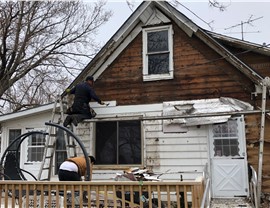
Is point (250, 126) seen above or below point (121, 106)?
below

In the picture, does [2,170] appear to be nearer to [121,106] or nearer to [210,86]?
[121,106]

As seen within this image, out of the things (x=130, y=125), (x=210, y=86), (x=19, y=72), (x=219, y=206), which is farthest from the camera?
(x=19, y=72)

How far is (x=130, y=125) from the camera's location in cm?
936

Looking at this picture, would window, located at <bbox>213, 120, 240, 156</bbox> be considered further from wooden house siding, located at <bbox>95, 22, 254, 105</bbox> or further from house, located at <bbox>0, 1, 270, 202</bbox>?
wooden house siding, located at <bbox>95, 22, 254, 105</bbox>

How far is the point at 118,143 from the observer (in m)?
9.41

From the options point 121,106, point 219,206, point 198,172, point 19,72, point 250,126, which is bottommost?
point 219,206

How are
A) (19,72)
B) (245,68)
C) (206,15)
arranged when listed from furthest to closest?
(19,72) < (245,68) < (206,15)

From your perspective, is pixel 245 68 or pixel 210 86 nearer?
pixel 245 68

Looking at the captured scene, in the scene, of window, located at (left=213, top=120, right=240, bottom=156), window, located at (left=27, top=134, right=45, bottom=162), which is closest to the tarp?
window, located at (left=213, top=120, right=240, bottom=156)

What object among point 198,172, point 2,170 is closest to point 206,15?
point 198,172

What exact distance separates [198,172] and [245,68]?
10.1ft

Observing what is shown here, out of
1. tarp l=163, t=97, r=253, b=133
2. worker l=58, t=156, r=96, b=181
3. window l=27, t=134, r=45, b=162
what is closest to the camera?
worker l=58, t=156, r=96, b=181

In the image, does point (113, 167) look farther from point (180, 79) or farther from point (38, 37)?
point (38, 37)

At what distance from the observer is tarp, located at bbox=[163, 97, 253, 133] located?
27.0ft
